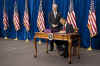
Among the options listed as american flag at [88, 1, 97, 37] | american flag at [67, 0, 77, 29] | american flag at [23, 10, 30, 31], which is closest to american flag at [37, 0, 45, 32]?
american flag at [23, 10, 30, 31]

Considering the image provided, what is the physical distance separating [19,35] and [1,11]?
1626 mm

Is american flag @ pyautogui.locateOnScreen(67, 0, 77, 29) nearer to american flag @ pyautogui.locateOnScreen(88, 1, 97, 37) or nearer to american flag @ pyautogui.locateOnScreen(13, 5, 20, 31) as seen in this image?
american flag @ pyautogui.locateOnScreen(88, 1, 97, 37)

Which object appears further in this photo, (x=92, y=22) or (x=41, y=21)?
(x=41, y=21)

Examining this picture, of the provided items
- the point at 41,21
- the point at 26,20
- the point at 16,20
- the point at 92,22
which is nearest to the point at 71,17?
the point at 92,22

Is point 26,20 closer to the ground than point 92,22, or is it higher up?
higher up

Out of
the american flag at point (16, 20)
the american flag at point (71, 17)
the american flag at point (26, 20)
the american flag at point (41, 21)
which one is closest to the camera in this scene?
the american flag at point (71, 17)

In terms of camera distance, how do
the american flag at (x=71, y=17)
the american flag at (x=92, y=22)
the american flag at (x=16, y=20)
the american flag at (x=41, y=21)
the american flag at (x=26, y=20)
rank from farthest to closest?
the american flag at (x=16, y=20)
the american flag at (x=26, y=20)
the american flag at (x=41, y=21)
the american flag at (x=71, y=17)
the american flag at (x=92, y=22)

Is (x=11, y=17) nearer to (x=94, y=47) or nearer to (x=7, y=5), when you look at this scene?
(x=7, y=5)

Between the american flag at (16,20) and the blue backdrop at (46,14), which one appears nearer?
the blue backdrop at (46,14)

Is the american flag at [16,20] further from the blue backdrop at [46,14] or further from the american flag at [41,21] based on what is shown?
the american flag at [41,21]

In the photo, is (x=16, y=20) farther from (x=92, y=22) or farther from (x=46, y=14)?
(x=92, y=22)

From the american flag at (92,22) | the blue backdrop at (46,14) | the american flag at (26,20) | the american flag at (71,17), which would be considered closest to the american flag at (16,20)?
the blue backdrop at (46,14)

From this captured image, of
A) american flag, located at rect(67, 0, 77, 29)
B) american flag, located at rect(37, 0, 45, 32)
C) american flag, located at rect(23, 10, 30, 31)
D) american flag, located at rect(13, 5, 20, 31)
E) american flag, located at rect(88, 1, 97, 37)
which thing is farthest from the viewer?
american flag, located at rect(13, 5, 20, 31)

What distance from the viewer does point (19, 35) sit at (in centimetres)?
823
